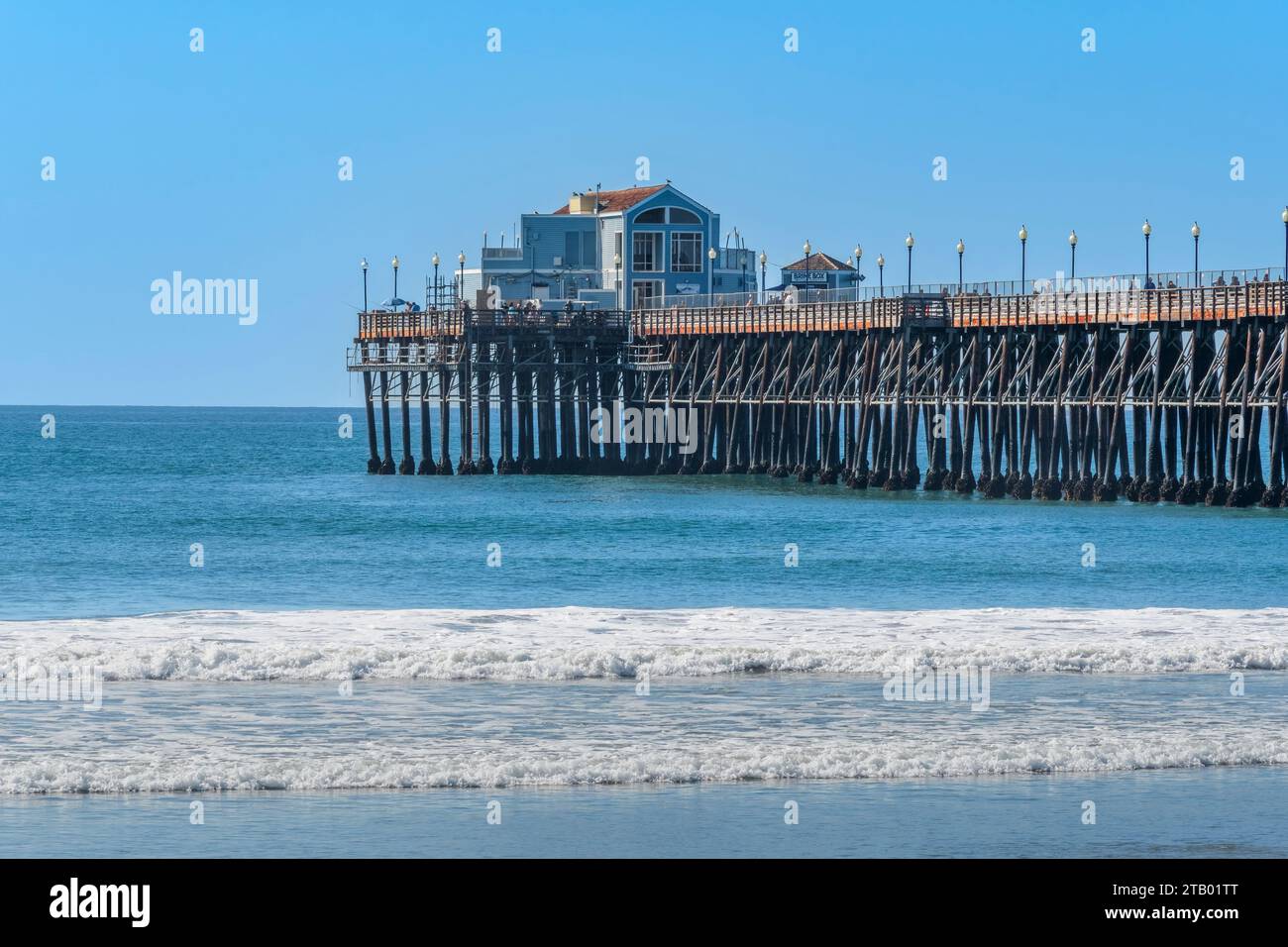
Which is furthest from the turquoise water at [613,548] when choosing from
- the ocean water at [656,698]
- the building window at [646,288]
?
the building window at [646,288]

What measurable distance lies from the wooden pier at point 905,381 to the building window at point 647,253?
31.8ft

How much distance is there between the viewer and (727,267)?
306 ft

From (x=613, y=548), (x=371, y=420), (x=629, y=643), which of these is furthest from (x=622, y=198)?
(x=629, y=643)

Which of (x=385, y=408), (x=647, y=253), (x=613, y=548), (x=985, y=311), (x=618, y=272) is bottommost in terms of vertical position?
(x=613, y=548)

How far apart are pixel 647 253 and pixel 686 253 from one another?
1914mm

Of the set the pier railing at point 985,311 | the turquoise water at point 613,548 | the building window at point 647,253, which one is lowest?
the turquoise water at point 613,548

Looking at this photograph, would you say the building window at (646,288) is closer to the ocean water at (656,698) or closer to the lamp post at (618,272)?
the lamp post at (618,272)

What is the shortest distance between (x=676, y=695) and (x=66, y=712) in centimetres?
638

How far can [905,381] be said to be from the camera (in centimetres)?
6356

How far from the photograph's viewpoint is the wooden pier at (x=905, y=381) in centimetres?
5447

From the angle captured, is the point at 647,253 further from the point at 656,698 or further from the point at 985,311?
the point at 656,698

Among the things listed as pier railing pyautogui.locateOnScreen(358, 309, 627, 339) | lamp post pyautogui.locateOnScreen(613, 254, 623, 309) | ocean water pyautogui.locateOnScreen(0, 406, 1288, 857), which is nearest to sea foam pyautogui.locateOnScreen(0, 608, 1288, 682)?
ocean water pyautogui.locateOnScreen(0, 406, 1288, 857)
